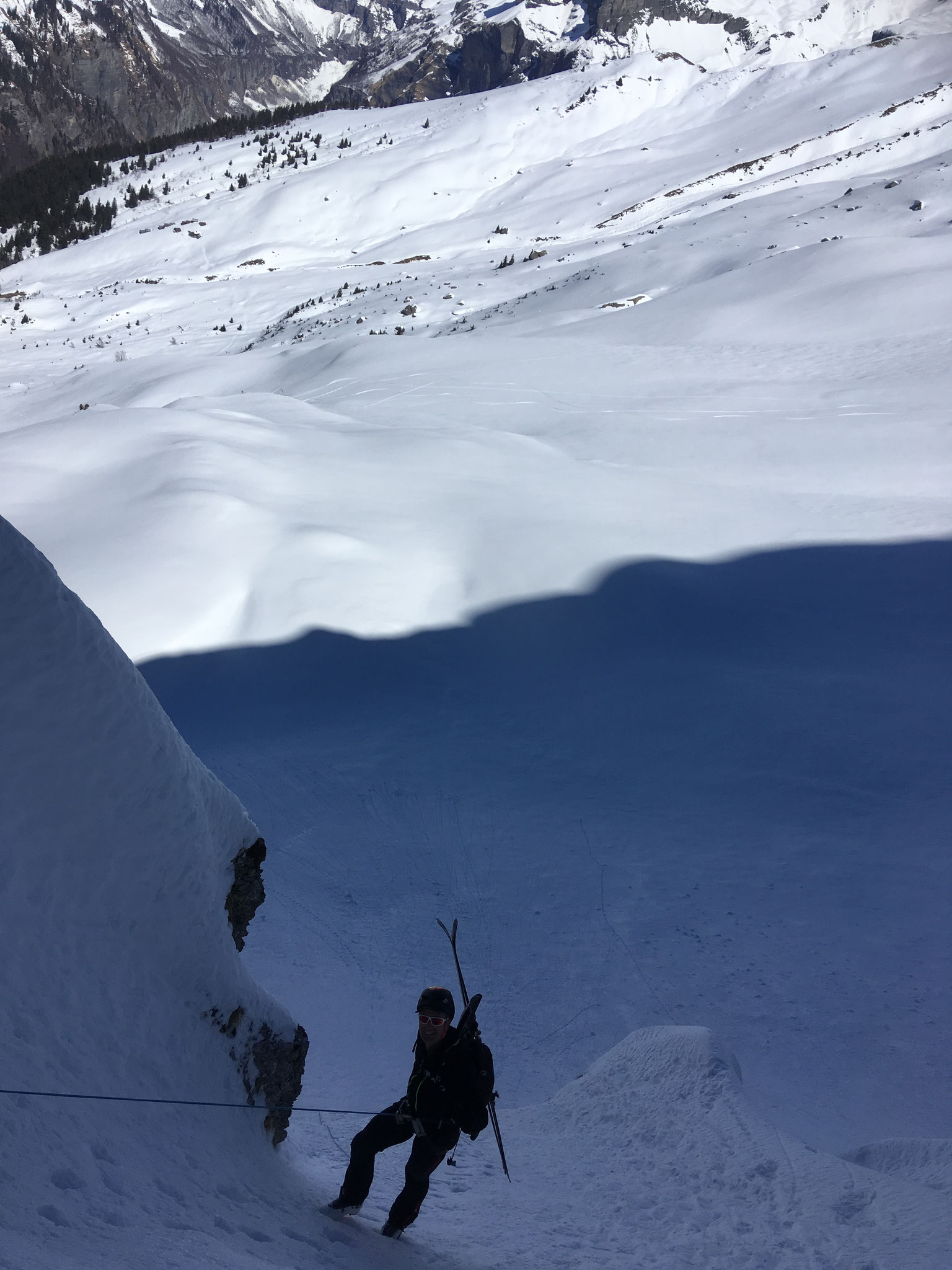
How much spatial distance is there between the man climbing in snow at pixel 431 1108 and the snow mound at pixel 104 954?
33 centimetres

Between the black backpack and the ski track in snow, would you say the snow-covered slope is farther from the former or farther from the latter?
the black backpack

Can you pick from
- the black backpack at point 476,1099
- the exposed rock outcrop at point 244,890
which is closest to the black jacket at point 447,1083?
the black backpack at point 476,1099

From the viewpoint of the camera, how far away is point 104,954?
2.67m

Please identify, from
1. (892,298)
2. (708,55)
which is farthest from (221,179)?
(708,55)

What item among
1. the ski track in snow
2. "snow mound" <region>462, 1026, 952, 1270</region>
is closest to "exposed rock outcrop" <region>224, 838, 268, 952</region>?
the ski track in snow

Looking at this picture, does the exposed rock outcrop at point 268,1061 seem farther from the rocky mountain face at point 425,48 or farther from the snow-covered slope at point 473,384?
the rocky mountain face at point 425,48

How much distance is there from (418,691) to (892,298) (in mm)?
12888

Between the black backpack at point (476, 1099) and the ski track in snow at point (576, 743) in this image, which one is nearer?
the black backpack at point (476, 1099)

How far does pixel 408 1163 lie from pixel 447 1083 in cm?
36

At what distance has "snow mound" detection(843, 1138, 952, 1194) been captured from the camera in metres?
3.49

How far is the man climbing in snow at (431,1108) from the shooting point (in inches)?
114

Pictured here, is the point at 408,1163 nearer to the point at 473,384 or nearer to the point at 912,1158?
the point at 912,1158

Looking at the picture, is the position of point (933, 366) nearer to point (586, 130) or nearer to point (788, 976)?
point (788, 976)

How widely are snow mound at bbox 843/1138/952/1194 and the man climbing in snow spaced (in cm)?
179
